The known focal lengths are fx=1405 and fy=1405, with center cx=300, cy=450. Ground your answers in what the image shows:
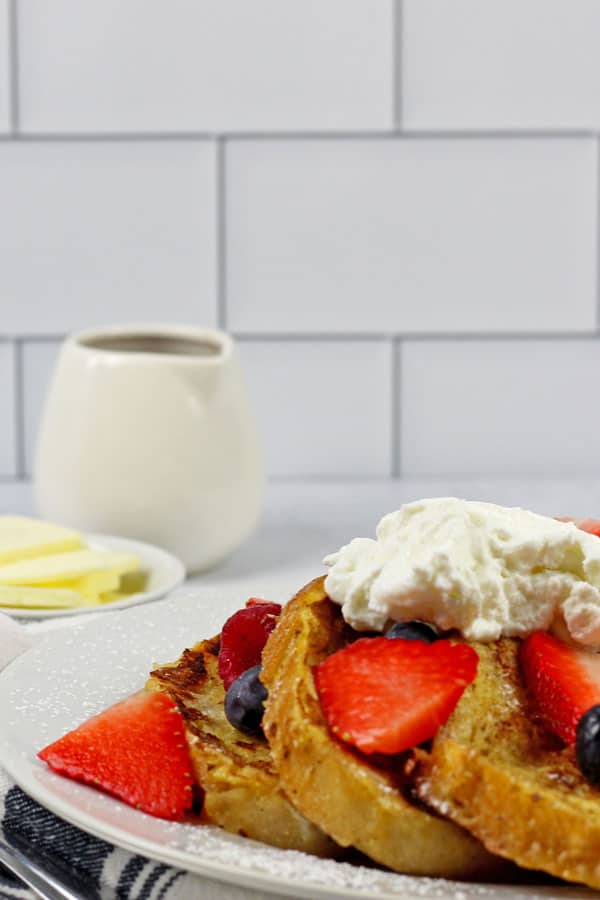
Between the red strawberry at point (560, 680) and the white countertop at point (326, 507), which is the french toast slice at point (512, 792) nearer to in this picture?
the red strawberry at point (560, 680)

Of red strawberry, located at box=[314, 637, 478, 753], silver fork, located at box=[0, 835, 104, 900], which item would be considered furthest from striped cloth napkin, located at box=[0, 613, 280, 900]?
red strawberry, located at box=[314, 637, 478, 753]

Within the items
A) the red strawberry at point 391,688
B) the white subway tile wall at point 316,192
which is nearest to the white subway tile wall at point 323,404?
the white subway tile wall at point 316,192

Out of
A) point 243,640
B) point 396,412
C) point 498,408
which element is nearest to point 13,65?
point 396,412

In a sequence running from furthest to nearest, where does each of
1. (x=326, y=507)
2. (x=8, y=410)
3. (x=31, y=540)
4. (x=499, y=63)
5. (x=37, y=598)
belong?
(x=8, y=410) < (x=499, y=63) < (x=326, y=507) < (x=31, y=540) < (x=37, y=598)

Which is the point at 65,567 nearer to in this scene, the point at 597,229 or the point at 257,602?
the point at 257,602

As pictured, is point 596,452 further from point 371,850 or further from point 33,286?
point 371,850
